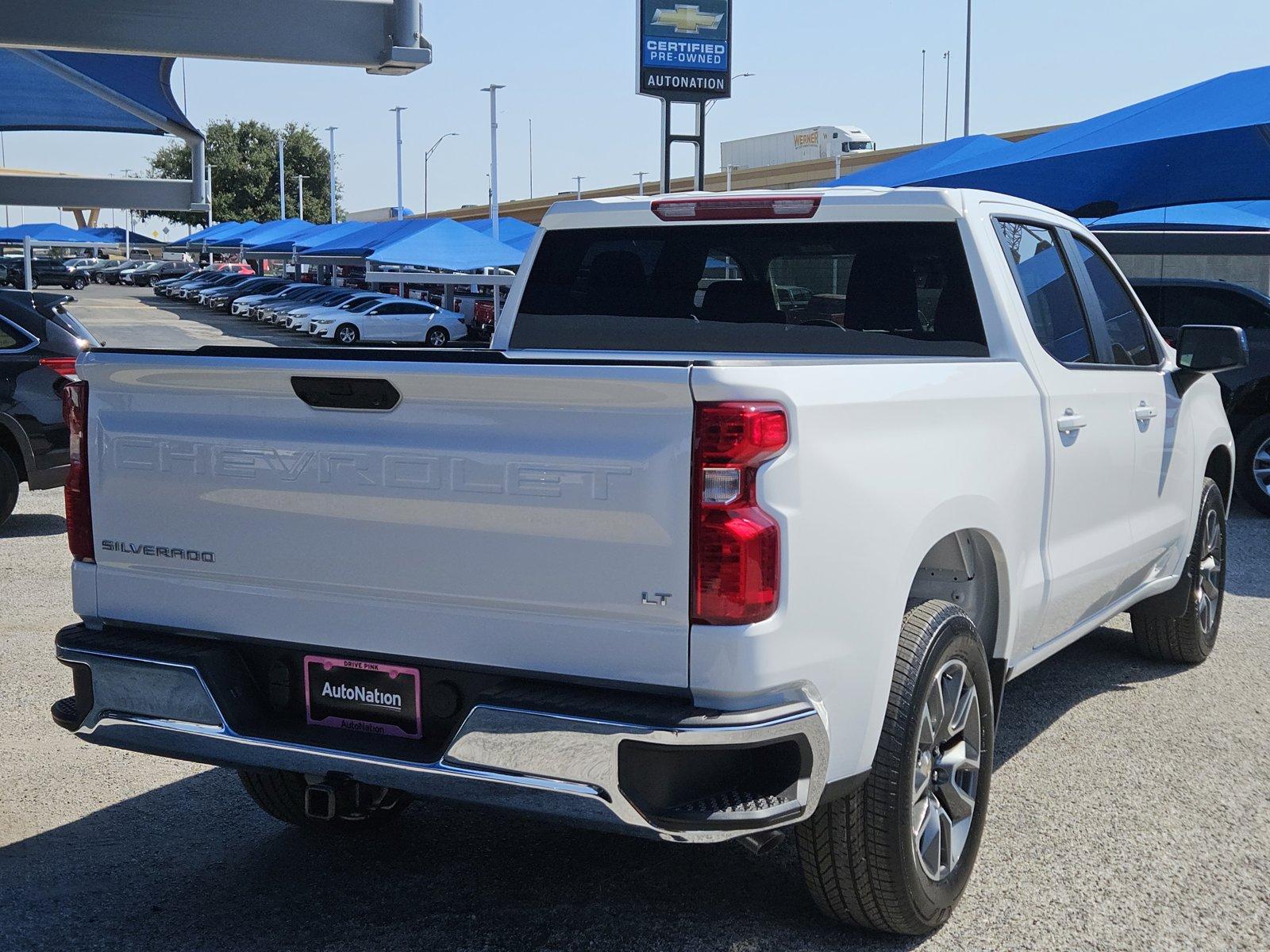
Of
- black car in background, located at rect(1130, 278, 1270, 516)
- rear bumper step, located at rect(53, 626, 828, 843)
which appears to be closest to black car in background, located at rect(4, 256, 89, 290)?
black car in background, located at rect(1130, 278, 1270, 516)

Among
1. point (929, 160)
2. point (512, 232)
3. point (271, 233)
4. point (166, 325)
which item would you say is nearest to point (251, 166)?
point (271, 233)

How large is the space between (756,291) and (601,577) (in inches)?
82.7

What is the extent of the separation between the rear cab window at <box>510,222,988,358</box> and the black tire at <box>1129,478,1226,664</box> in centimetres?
238

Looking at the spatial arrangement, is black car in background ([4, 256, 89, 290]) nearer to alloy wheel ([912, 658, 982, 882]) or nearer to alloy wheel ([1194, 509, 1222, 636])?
alloy wheel ([1194, 509, 1222, 636])

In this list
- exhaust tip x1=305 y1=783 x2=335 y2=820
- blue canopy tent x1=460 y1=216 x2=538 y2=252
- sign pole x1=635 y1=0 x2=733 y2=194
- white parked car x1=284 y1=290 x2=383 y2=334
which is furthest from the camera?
white parked car x1=284 y1=290 x2=383 y2=334

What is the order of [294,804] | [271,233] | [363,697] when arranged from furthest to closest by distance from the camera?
1. [271,233]
2. [294,804]
3. [363,697]

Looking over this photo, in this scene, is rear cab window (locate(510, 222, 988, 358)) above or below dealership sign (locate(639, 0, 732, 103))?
below

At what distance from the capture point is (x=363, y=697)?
3336 mm

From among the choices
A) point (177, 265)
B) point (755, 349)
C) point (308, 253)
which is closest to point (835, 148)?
point (308, 253)

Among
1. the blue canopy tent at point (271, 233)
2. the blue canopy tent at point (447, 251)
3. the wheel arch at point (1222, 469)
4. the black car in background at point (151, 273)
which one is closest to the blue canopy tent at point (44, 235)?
the black car in background at point (151, 273)

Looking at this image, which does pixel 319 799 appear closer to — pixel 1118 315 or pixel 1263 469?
pixel 1118 315

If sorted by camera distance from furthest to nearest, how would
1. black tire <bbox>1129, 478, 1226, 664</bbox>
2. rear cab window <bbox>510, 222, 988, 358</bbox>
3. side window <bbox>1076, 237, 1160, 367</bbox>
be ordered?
black tire <bbox>1129, 478, 1226, 664</bbox>
side window <bbox>1076, 237, 1160, 367</bbox>
rear cab window <bbox>510, 222, 988, 358</bbox>

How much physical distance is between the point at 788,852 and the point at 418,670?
1.61m

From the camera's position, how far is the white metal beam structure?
4.98m
